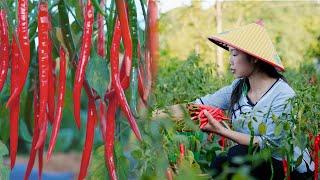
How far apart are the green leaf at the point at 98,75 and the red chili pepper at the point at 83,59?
0.05 ft

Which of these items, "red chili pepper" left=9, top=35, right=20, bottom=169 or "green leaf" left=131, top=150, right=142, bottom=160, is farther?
"green leaf" left=131, top=150, right=142, bottom=160

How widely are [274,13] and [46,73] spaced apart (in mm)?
19096

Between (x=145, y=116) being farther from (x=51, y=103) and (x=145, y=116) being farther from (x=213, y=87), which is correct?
(x=213, y=87)

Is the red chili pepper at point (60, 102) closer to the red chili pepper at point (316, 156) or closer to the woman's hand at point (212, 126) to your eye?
the woman's hand at point (212, 126)

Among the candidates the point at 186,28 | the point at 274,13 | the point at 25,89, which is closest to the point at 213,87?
the point at 25,89

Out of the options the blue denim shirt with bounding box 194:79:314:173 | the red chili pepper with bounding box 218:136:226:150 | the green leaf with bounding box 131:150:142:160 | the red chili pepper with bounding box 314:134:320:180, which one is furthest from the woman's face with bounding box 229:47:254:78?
the green leaf with bounding box 131:150:142:160

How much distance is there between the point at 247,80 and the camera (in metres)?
3.06

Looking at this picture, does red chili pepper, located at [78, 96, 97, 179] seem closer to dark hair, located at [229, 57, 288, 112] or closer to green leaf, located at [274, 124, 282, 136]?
green leaf, located at [274, 124, 282, 136]

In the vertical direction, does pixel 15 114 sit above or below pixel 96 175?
above

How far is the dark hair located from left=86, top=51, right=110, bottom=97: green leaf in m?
1.38

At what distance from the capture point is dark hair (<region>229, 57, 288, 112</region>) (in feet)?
9.75

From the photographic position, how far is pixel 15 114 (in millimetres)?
1692

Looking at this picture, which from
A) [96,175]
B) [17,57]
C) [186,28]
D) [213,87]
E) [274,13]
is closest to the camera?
[17,57]

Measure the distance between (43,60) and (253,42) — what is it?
1.42 metres
